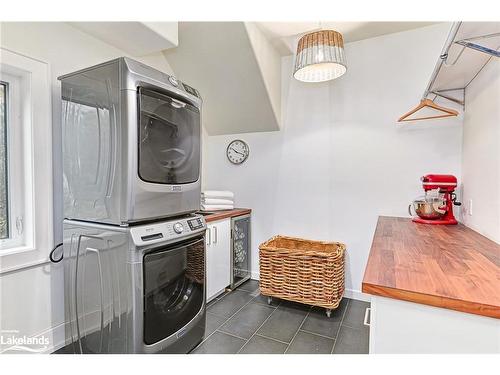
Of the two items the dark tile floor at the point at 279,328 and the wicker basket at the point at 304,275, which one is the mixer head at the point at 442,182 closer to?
the wicker basket at the point at 304,275

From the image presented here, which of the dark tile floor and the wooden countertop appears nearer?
the dark tile floor

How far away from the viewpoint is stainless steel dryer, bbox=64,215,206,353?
135 cm

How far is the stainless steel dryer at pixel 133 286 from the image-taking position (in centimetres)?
135

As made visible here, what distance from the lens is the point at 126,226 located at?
4.48ft

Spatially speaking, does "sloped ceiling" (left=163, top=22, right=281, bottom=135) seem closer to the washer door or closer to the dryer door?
the dryer door

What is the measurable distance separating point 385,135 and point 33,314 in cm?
304

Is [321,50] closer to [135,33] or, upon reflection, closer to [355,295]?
[135,33]

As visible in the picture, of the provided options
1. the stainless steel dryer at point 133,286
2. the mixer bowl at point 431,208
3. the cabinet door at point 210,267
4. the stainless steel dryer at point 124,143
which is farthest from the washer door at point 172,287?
the mixer bowl at point 431,208

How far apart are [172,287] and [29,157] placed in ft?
3.97

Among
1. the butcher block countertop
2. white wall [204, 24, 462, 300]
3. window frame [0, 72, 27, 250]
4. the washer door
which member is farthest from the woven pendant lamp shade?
window frame [0, 72, 27, 250]

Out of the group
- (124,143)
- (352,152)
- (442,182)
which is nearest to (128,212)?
(124,143)

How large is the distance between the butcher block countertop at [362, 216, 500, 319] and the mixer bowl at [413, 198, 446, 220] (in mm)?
431
